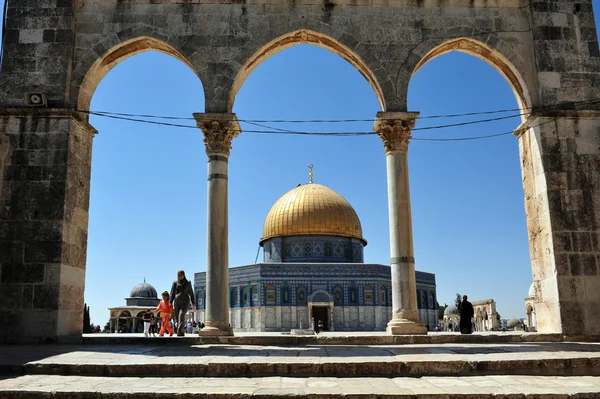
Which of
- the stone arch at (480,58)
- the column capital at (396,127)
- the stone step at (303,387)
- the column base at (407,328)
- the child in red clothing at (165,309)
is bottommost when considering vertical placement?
the stone step at (303,387)

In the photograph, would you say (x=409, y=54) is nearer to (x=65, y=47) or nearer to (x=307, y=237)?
(x=65, y=47)

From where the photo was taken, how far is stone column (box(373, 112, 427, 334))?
1043cm

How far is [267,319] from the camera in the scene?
1313 inches

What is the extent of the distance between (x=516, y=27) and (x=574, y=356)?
24.2 ft

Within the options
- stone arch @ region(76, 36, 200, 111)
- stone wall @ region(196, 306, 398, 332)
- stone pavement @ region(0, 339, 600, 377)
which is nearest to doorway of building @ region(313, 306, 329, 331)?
stone wall @ region(196, 306, 398, 332)

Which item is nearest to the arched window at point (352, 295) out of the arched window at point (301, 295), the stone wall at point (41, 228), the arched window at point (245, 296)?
the arched window at point (301, 295)

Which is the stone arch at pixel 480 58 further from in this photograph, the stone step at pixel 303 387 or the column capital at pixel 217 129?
the stone step at pixel 303 387

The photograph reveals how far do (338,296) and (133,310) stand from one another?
20.3m

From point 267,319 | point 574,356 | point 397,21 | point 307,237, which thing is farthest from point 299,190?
point 574,356

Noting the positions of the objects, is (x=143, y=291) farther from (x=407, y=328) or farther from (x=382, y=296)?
(x=407, y=328)

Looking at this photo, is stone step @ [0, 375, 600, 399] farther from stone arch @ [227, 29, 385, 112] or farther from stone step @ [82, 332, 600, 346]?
stone arch @ [227, 29, 385, 112]

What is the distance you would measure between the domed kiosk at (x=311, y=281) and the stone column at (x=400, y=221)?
2269 centimetres

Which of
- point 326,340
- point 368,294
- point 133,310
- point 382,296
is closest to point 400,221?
point 326,340

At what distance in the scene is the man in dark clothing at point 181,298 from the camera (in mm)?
10945
